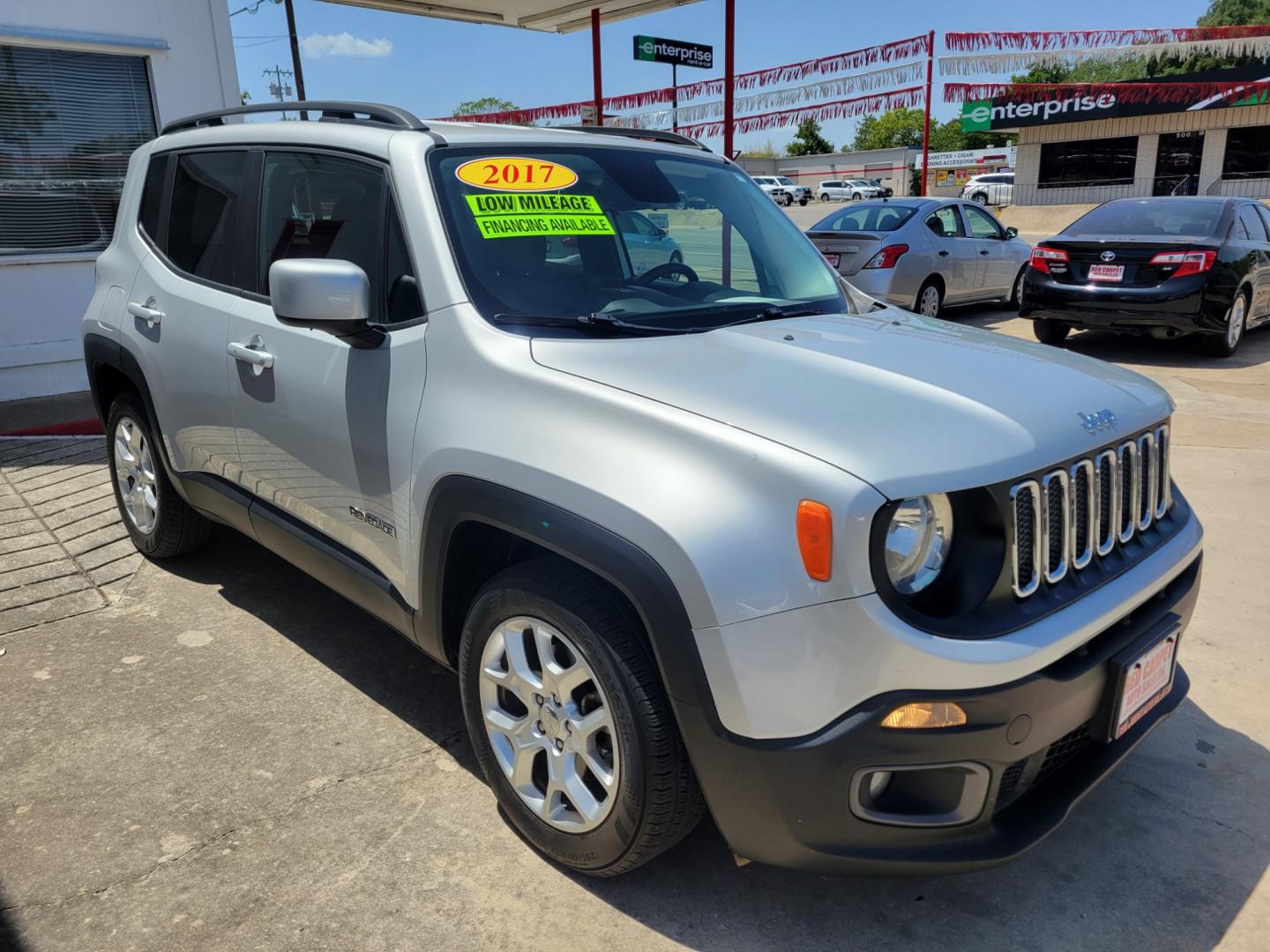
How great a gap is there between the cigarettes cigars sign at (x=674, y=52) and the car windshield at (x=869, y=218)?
2255mm

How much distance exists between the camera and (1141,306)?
893 cm

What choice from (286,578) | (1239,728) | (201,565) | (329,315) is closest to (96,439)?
(201,565)

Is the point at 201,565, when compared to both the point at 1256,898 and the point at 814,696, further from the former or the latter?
the point at 1256,898

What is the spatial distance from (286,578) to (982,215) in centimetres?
Answer: 1029

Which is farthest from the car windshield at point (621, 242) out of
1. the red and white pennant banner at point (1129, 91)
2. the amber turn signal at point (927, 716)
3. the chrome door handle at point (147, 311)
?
the red and white pennant banner at point (1129, 91)

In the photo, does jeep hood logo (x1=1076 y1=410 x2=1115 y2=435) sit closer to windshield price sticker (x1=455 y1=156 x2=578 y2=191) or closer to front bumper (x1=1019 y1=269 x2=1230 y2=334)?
windshield price sticker (x1=455 y1=156 x2=578 y2=191)

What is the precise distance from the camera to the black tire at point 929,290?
430 inches

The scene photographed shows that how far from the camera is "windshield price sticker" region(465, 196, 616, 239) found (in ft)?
9.14

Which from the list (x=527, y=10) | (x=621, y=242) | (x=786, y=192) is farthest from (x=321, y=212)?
(x=786, y=192)

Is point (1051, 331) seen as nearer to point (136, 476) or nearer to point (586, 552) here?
point (136, 476)

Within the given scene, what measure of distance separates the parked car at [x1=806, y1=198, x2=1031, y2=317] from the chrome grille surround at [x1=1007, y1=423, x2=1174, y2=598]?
25.8 ft

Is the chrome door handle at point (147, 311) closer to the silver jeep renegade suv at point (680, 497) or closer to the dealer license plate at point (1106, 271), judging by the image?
the silver jeep renegade suv at point (680, 497)

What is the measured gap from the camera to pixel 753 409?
6.99ft

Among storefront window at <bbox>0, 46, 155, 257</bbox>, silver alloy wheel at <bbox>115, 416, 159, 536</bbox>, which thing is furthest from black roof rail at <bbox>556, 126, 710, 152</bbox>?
storefront window at <bbox>0, 46, 155, 257</bbox>
